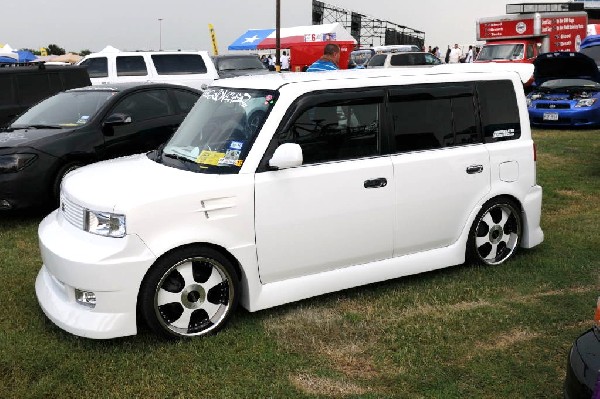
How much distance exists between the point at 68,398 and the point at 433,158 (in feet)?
9.96

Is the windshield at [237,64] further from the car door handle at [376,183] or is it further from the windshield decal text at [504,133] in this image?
the car door handle at [376,183]

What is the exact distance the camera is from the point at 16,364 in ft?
12.4

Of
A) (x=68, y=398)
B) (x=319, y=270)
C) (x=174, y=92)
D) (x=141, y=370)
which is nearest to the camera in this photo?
(x=68, y=398)

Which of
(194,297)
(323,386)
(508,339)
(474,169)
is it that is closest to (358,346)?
(323,386)

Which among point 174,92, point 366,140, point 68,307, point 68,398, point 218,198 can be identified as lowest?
point 68,398

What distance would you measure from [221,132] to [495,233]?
2.55 meters

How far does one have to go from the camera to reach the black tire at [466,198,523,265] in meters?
5.22

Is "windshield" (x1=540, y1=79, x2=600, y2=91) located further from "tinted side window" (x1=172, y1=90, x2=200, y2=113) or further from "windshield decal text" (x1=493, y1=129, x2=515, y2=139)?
"windshield decal text" (x1=493, y1=129, x2=515, y2=139)

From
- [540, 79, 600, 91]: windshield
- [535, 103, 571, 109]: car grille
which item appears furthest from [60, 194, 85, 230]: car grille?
[540, 79, 600, 91]: windshield

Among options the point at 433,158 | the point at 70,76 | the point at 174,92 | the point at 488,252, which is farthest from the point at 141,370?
the point at 70,76

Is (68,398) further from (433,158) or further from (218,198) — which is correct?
(433,158)

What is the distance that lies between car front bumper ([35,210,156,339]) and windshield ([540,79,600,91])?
510 inches

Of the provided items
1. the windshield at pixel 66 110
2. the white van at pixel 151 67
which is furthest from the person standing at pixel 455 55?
the windshield at pixel 66 110

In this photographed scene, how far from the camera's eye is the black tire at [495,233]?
5223 millimetres
